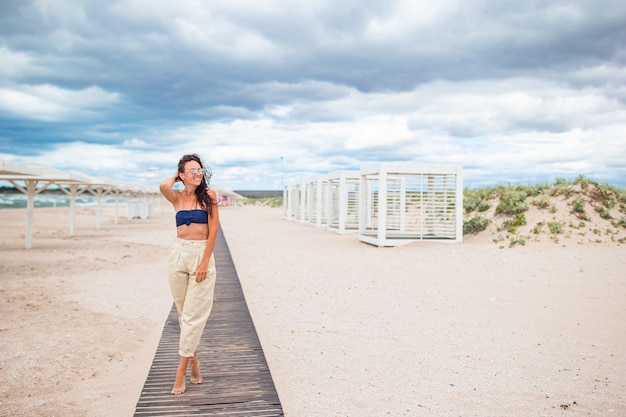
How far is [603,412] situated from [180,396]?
3.19m

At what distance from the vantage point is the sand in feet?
13.6

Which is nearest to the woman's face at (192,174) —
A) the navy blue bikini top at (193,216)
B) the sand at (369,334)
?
the navy blue bikini top at (193,216)

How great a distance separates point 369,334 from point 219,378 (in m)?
2.49

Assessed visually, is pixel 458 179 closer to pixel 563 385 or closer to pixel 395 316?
pixel 395 316

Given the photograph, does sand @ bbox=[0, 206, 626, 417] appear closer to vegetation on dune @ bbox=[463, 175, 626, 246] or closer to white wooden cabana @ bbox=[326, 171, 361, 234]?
vegetation on dune @ bbox=[463, 175, 626, 246]

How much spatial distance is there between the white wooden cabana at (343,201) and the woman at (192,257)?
1764cm

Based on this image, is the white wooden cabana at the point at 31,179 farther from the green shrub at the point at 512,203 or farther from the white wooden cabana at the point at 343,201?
the green shrub at the point at 512,203

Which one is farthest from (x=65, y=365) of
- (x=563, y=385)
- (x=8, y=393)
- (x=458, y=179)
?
(x=458, y=179)

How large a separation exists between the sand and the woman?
860 mm

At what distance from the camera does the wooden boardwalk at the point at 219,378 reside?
3439 mm

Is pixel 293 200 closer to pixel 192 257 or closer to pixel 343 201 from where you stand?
pixel 343 201

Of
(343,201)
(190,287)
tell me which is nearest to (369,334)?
(190,287)

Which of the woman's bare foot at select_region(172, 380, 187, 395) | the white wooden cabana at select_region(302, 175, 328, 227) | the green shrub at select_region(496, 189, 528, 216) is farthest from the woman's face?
the white wooden cabana at select_region(302, 175, 328, 227)

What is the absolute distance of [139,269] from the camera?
11516 mm
